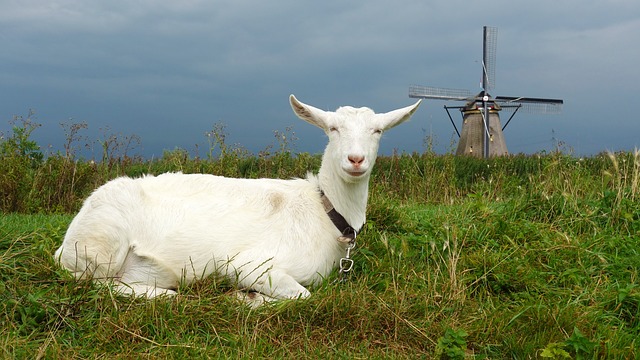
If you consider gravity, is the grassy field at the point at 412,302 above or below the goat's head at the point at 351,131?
below

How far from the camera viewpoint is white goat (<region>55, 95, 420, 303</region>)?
16.3 ft

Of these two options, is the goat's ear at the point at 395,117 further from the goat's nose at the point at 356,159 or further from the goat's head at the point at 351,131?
the goat's nose at the point at 356,159

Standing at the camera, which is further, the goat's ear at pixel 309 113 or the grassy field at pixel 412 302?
the goat's ear at pixel 309 113

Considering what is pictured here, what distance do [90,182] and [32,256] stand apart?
20.3 ft

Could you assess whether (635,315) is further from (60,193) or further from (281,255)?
(60,193)

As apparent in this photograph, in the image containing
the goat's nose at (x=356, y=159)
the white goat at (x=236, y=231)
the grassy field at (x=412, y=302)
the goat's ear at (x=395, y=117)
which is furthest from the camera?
the goat's ear at (x=395, y=117)

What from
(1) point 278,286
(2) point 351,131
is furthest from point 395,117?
(1) point 278,286

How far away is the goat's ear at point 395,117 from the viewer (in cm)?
525

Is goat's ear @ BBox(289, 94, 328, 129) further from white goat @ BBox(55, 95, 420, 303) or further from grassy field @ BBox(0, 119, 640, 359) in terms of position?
grassy field @ BBox(0, 119, 640, 359)

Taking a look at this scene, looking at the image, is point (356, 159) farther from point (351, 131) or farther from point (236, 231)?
point (236, 231)

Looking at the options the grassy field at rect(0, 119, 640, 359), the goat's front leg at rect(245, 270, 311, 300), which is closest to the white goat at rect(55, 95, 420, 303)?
the goat's front leg at rect(245, 270, 311, 300)

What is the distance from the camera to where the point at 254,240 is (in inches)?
203


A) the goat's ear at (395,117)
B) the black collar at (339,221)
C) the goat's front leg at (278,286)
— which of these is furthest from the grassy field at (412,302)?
the goat's ear at (395,117)

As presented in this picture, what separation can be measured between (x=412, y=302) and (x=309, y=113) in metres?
1.78
